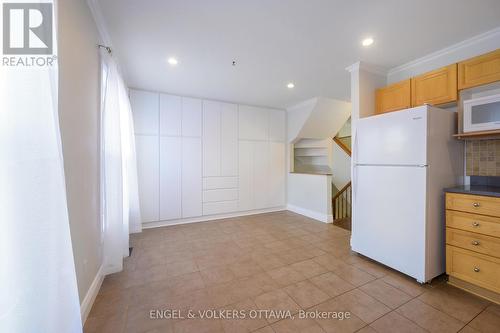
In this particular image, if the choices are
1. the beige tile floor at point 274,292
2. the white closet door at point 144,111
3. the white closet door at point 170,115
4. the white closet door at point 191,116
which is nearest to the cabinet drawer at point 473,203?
the beige tile floor at point 274,292

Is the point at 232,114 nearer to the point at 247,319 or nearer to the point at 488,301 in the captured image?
the point at 247,319

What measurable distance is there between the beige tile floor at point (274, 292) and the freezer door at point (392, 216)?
0.19 meters

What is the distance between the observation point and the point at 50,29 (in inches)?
39.3

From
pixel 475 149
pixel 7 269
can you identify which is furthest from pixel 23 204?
pixel 475 149

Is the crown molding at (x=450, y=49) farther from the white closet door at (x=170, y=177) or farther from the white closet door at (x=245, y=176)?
the white closet door at (x=170, y=177)

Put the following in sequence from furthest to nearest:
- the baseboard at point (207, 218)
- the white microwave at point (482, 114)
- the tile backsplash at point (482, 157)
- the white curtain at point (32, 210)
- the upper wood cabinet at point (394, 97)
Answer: the baseboard at point (207, 218)
the upper wood cabinet at point (394, 97)
the tile backsplash at point (482, 157)
the white microwave at point (482, 114)
the white curtain at point (32, 210)

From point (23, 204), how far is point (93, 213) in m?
1.23

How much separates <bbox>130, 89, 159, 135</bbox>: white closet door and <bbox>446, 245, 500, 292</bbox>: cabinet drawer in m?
4.33

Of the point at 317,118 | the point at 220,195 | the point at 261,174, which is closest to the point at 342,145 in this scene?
the point at 317,118

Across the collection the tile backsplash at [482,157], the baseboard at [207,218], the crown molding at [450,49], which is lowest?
the baseboard at [207,218]

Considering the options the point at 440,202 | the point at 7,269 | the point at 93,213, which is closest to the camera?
the point at 7,269

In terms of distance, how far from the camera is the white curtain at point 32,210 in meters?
0.74

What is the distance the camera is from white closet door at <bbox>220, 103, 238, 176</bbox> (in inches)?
169

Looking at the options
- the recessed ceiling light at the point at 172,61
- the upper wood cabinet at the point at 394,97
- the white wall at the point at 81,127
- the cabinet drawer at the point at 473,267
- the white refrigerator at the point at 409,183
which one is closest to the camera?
the white wall at the point at 81,127
